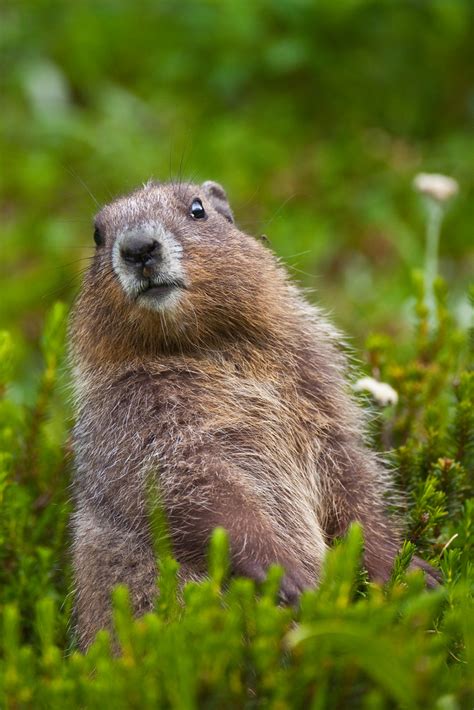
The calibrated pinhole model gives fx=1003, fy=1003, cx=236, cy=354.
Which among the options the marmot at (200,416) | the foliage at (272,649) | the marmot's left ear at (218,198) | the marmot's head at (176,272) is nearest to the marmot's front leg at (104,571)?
the marmot at (200,416)

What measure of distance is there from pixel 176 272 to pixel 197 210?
2.06 feet

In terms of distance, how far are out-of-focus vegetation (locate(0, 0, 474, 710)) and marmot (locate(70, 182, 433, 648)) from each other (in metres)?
0.29

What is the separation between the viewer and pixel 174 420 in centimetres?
425

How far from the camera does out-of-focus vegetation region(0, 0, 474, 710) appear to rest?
4.81 meters

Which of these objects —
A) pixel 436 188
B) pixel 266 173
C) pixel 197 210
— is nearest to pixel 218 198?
pixel 197 210

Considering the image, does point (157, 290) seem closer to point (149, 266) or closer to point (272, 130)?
point (149, 266)

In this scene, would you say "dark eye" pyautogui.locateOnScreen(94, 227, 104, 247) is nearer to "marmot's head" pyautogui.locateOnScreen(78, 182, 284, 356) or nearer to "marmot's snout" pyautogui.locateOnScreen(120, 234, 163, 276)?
"marmot's head" pyautogui.locateOnScreen(78, 182, 284, 356)

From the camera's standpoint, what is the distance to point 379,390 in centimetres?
501

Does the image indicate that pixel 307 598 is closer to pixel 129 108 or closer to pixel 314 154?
pixel 314 154

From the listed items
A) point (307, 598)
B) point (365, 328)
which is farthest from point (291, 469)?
point (365, 328)

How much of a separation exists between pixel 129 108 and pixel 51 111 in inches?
36.0

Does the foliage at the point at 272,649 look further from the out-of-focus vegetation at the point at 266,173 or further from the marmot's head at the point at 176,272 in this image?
the marmot's head at the point at 176,272

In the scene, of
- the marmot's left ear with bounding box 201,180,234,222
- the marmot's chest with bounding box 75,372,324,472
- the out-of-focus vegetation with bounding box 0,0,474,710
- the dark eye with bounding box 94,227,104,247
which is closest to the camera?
the marmot's chest with bounding box 75,372,324,472

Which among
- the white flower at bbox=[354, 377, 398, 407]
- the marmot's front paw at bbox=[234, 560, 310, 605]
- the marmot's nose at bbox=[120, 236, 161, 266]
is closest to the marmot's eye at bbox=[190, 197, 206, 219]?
the marmot's nose at bbox=[120, 236, 161, 266]
